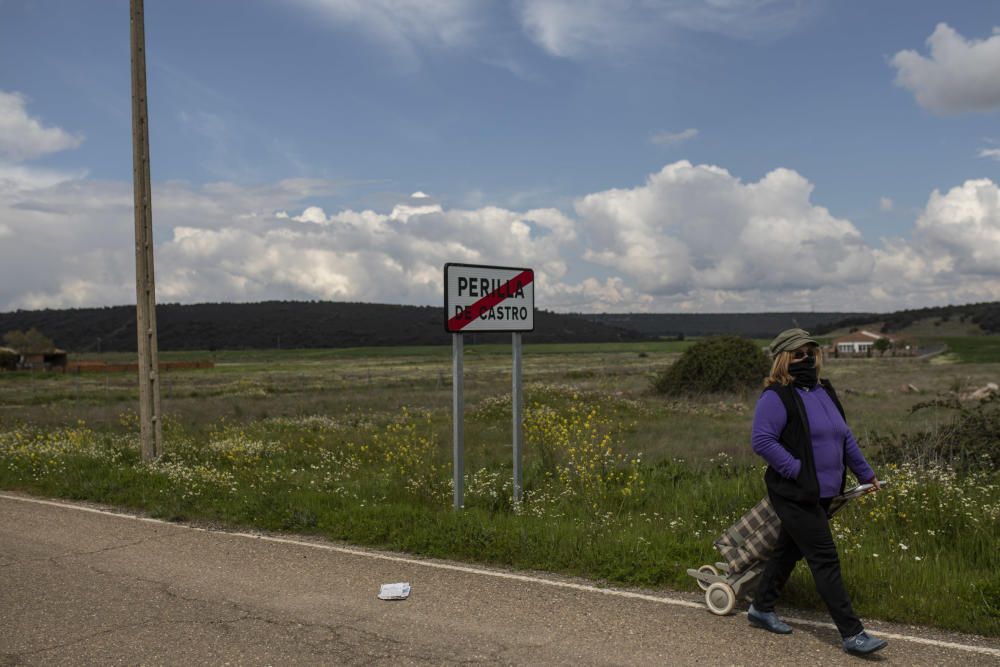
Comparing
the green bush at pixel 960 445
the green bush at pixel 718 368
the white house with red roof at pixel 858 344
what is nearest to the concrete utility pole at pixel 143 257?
the green bush at pixel 960 445

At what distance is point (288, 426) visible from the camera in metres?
19.9

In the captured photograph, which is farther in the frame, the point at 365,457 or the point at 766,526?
the point at 365,457

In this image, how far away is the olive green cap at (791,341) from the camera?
15.7 ft

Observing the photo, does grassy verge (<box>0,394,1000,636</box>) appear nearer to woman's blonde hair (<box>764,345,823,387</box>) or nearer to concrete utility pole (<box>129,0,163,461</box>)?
concrete utility pole (<box>129,0,163,461</box>)

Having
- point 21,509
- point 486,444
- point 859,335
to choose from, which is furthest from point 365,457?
point 859,335

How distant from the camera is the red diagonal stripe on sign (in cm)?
802

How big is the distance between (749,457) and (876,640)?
31.5ft

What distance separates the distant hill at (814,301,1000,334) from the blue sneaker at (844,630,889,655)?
14989cm

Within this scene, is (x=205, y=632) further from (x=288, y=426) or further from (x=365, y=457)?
(x=288, y=426)

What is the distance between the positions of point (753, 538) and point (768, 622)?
1.70 ft

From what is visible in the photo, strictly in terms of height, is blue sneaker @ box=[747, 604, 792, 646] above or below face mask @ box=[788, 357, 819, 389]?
below

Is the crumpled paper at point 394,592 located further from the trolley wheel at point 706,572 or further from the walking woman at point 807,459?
the walking woman at point 807,459

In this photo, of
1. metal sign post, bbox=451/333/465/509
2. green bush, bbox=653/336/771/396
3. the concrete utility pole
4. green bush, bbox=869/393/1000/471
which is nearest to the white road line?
metal sign post, bbox=451/333/465/509

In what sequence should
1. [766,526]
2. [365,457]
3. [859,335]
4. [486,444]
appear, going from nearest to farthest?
[766,526], [365,457], [486,444], [859,335]
